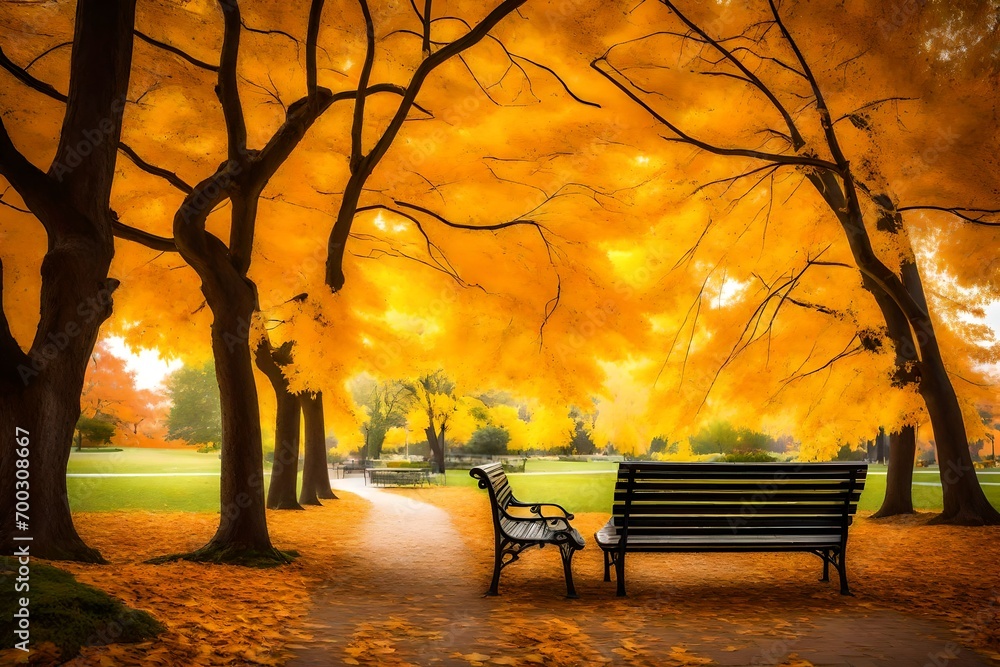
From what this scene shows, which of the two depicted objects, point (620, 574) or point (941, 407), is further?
point (941, 407)

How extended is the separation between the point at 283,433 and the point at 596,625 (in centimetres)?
1140

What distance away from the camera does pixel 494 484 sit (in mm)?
6387

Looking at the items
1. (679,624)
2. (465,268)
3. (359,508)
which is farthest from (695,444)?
(679,624)

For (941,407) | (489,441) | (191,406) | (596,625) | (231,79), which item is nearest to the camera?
(596,625)

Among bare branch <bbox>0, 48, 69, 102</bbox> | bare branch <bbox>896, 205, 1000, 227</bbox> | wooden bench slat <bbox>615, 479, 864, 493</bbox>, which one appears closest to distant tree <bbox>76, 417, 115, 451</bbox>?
bare branch <bbox>0, 48, 69, 102</bbox>

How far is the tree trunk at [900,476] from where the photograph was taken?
12.9 metres

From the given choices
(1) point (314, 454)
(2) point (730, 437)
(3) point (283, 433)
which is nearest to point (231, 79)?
(3) point (283, 433)

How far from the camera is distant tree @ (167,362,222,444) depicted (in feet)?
211

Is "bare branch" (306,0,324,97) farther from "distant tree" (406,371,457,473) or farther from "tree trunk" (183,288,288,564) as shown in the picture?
"distant tree" (406,371,457,473)

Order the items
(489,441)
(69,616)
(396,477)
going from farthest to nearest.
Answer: (489,441)
(396,477)
(69,616)

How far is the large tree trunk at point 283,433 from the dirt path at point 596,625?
8.24 metres

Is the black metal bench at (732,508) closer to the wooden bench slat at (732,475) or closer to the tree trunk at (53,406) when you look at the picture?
the wooden bench slat at (732,475)

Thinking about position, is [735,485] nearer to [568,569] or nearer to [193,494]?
[568,569]

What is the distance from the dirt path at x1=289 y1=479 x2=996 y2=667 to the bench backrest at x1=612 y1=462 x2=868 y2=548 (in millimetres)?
571
